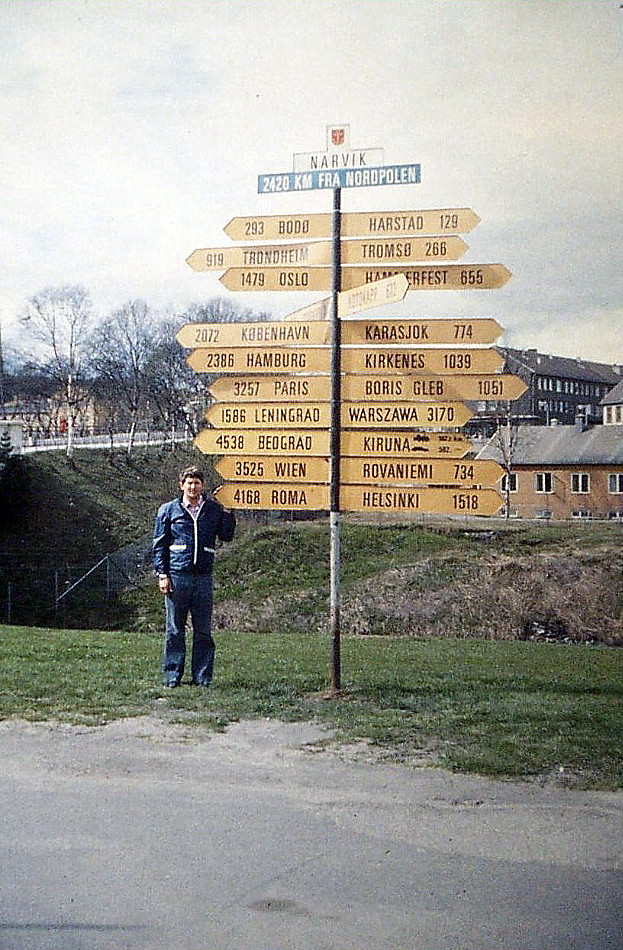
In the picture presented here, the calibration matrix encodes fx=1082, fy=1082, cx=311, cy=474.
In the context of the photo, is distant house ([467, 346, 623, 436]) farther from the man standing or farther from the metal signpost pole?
the man standing

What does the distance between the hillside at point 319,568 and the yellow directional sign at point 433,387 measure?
129 inches

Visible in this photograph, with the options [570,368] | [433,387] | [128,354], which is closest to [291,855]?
[433,387]

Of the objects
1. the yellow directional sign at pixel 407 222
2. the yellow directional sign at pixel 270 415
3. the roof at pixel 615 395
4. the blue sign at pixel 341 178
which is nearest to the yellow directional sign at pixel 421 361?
the yellow directional sign at pixel 270 415

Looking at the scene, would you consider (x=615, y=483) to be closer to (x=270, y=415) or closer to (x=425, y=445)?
(x=425, y=445)

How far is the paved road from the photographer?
2242 mm

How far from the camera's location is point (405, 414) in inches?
171

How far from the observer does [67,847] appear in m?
2.68

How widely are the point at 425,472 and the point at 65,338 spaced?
17.1 ft

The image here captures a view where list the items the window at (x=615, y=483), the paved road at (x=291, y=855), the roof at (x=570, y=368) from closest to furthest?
the paved road at (x=291, y=855) < the roof at (x=570, y=368) < the window at (x=615, y=483)

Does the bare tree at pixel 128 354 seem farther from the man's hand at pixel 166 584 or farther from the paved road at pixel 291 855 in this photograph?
the paved road at pixel 291 855

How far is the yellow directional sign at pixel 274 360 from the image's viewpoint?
4.46 meters

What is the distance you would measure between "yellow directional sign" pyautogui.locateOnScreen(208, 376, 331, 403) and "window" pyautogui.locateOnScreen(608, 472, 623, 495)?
3777mm

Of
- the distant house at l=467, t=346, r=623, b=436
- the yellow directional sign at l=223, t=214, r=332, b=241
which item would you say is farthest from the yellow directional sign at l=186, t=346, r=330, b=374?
the distant house at l=467, t=346, r=623, b=436

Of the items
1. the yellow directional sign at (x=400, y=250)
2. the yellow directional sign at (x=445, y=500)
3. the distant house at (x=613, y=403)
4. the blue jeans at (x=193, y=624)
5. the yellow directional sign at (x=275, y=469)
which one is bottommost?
the blue jeans at (x=193, y=624)
